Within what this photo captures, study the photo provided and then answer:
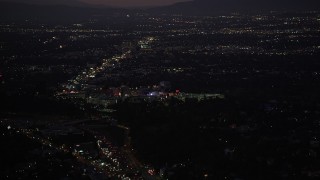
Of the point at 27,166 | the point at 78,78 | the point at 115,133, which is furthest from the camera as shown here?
the point at 78,78

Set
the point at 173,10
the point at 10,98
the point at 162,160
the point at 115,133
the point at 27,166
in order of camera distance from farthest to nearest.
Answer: the point at 173,10 → the point at 10,98 → the point at 115,133 → the point at 162,160 → the point at 27,166

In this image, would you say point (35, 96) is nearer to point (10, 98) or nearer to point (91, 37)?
point (10, 98)

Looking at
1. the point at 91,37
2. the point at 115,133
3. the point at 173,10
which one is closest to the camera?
the point at 115,133

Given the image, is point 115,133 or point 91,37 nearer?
point 115,133

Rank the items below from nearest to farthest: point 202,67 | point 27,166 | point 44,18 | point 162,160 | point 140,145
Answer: point 27,166
point 162,160
point 140,145
point 202,67
point 44,18

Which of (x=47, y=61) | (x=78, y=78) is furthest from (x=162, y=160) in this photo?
(x=47, y=61)

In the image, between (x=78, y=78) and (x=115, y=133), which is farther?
(x=78, y=78)

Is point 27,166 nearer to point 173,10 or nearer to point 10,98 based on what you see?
point 10,98

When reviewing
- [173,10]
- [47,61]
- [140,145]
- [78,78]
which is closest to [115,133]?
[140,145]
